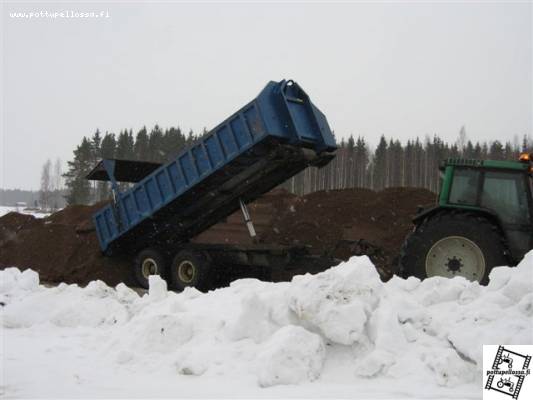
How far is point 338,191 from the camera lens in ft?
52.3

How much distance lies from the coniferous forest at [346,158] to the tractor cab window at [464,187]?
31.7 m

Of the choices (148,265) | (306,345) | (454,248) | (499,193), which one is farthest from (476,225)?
(148,265)

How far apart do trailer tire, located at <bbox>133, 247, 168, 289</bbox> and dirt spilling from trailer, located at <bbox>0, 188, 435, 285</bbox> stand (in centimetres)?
60

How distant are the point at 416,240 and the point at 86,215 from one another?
40.9 ft

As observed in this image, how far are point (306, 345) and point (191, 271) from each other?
20.9 ft

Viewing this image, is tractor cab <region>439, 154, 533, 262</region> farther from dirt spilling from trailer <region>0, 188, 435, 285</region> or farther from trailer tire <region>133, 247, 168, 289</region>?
trailer tire <region>133, 247, 168, 289</region>

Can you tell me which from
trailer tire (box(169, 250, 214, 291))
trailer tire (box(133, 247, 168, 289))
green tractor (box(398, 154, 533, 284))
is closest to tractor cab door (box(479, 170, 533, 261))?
green tractor (box(398, 154, 533, 284))

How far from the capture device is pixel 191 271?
10.1 m

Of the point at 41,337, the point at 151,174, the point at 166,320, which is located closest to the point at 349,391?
the point at 166,320

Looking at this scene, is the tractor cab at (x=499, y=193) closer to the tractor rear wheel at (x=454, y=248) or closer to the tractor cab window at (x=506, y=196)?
the tractor cab window at (x=506, y=196)

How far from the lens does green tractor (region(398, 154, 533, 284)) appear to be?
22.0 ft

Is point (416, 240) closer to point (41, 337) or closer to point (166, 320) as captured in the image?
point (166, 320)

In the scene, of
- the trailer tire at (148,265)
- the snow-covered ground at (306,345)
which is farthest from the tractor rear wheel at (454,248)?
the trailer tire at (148,265)

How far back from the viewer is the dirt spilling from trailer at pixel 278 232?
11840 millimetres
